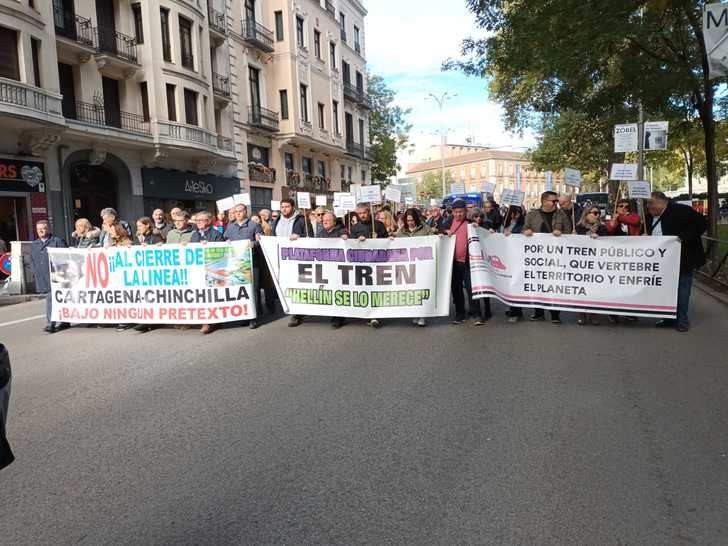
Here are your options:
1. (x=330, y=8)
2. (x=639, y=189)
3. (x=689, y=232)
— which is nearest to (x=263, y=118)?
(x=330, y=8)

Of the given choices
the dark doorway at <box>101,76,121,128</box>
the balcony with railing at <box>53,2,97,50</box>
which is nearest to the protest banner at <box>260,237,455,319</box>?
the balcony with railing at <box>53,2,97,50</box>

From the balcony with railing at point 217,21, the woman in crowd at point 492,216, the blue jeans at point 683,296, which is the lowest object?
the blue jeans at point 683,296

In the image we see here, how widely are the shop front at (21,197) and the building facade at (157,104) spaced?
0.11 feet

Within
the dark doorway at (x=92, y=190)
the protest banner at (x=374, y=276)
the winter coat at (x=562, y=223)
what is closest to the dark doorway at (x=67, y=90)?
the dark doorway at (x=92, y=190)

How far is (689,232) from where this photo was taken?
26.0 ft

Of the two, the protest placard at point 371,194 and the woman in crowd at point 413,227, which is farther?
the protest placard at point 371,194

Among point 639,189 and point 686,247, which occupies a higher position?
point 639,189

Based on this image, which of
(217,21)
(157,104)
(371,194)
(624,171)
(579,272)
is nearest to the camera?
(579,272)

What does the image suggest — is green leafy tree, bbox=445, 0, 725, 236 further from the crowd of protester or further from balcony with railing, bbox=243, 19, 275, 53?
balcony with railing, bbox=243, 19, 275, 53

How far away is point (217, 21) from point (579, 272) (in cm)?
2684

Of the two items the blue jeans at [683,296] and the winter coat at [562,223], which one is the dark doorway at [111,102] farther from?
the blue jeans at [683,296]

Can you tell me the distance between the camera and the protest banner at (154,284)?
8773mm

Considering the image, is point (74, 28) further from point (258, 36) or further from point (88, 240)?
point (88, 240)

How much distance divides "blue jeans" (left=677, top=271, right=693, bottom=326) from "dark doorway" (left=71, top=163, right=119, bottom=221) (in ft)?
67.2
